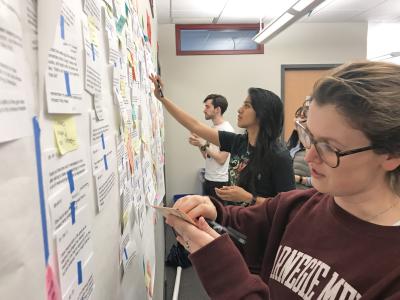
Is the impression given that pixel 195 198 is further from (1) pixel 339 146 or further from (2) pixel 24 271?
(2) pixel 24 271

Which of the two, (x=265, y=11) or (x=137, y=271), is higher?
(x=265, y=11)

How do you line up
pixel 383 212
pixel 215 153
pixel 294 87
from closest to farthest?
pixel 383 212, pixel 215 153, pixel 294 87

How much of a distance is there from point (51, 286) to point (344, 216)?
0.57 metres

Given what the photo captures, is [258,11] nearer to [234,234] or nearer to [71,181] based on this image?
[234,234]

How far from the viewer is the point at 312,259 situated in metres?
0.68

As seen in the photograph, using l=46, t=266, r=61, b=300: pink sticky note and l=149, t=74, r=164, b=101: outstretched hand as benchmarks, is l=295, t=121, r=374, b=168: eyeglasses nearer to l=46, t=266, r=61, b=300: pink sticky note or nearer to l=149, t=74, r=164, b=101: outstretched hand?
l=46, t=266, r=61, b=300: pink sticky note

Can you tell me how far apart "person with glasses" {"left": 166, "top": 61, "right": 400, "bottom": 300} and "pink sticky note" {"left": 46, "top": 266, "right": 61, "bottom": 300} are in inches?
12.5

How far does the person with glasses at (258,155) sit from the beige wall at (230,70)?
2.32 meters

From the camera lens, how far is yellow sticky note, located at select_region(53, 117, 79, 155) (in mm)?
373

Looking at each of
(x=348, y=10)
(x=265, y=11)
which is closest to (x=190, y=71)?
(x=265, y=11)

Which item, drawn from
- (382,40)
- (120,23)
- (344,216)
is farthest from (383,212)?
(382,40)

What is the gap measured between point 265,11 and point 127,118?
10.9 ft

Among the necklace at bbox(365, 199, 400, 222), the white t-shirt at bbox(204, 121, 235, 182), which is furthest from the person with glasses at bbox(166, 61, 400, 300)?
the white t-shirt at bbox(204, 121, 235, 182)

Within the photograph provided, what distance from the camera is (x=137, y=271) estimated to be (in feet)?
3.04
